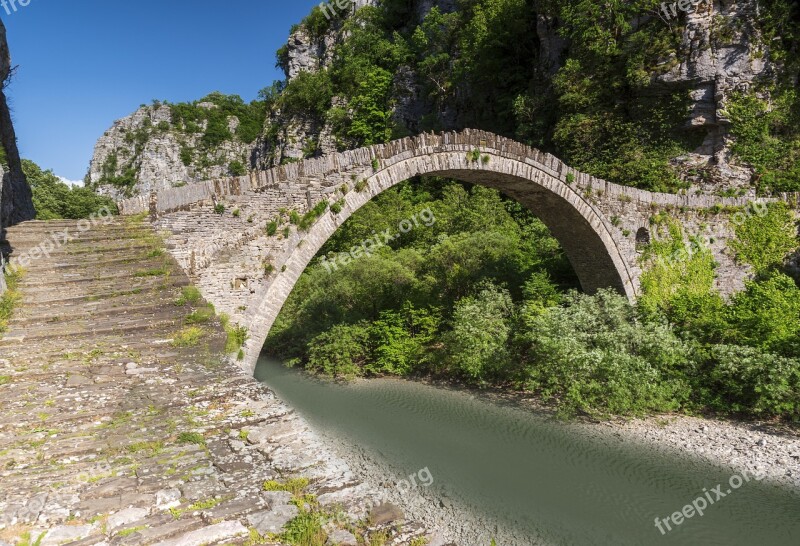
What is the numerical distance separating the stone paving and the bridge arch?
3.06 metres

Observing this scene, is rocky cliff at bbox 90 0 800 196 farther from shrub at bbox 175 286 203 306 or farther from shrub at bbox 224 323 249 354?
shrub at bbox 175 286 203 306

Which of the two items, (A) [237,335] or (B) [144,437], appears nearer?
(B) [144,437]

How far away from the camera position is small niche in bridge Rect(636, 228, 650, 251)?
1247 cm

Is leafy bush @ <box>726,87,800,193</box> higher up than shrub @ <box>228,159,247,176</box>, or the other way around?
shrub @ <box>228,159,247,176</box>

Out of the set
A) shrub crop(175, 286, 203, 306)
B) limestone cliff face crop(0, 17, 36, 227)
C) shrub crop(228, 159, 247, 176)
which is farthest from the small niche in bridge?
shrub crop(228, 159, 247, 176)

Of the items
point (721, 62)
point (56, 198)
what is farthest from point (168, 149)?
point (721, 62)

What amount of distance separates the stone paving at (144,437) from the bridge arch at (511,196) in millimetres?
3056

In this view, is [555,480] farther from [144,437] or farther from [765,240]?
[765,240]

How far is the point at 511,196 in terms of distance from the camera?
11430 millimetres

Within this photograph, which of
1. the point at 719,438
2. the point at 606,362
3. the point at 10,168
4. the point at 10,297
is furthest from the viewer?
the point at 606,362

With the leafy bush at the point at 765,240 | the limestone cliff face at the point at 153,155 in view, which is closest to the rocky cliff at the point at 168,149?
the limestone cliff face at the point at 153,155

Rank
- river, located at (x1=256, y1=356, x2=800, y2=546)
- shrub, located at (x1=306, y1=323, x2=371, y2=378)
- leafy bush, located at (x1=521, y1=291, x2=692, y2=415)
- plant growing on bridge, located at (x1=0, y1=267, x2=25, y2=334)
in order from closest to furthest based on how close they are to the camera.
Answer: plant growing on bridge, located at (x1=0, y1=267, x2=25, y2=334)
river, located at (x1=256, y1=356, x2=800, y2=546)
leafy bush, located at (x1=521, y1=291, x2=692, y2=415)
shrub, located at (x1=306, y1=323, x2=371, y2=378)

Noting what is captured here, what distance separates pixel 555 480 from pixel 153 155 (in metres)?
50.3

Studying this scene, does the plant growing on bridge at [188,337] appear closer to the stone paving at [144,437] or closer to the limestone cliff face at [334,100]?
the stone paving at [144,437]
